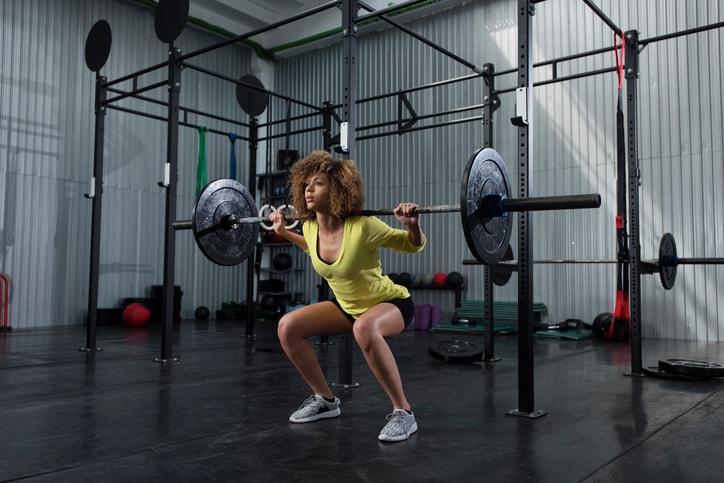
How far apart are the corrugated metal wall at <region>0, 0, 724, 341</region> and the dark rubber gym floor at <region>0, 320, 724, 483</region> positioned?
8.48 feet

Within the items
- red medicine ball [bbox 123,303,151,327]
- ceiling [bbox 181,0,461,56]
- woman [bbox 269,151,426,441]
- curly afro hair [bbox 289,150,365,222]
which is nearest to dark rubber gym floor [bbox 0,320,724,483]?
woman [bbox 269,151,426,441]

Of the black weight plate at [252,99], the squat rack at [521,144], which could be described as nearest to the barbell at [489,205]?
the squat rack at [521,144]

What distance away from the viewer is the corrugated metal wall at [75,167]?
751 cm

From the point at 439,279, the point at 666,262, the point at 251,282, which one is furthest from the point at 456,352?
the point at 439,279

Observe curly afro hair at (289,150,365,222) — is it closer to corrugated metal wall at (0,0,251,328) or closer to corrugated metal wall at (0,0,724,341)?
corrugated metal wall at (0,0,724,341)

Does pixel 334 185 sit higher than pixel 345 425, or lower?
higher

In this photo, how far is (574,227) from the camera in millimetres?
7113

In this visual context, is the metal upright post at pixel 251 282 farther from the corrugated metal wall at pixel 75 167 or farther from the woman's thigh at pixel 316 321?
the woman's thigh at pixel 316 321

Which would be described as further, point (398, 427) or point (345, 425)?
point (345, 425)

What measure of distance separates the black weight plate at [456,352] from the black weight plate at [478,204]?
6.54 feet

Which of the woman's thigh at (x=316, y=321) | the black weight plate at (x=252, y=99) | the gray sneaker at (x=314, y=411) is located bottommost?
the gray sneaker at (x=314, y=411)

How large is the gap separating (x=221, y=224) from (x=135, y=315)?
4.78 meters

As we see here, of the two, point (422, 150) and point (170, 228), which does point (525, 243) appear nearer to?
point (170, 228)

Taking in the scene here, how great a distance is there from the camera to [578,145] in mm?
7180
